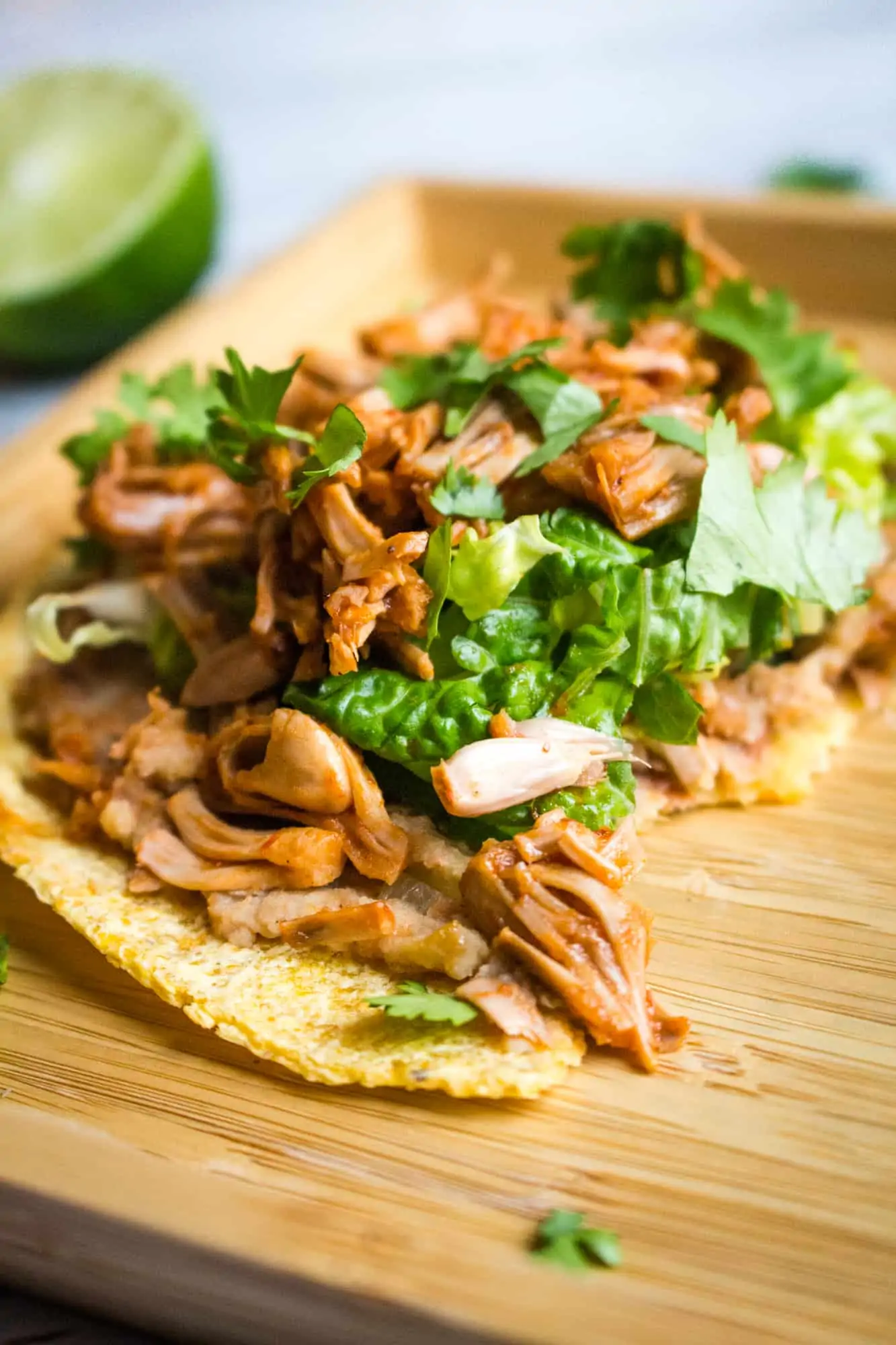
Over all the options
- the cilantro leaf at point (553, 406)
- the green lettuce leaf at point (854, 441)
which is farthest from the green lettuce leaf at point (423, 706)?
the green lettuce leaf at point (854, 441)

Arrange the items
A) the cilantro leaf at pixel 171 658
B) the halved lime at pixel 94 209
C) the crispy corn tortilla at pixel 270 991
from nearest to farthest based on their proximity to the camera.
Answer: the crispy corn tortilla at pixel 270 991, the cilantro leaf at pixel 171 658, the halved lime at pixel 94 209

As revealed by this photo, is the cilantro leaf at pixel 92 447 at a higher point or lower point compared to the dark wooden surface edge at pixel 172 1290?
higher

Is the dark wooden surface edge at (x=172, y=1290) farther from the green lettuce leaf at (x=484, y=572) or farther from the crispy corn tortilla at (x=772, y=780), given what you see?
the green lettuce leaf at (x=484, y=572)

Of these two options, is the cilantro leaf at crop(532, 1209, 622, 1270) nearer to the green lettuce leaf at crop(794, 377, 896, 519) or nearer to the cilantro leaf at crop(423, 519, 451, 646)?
the cilantro leaf at crop(423, 519, 451, 646)

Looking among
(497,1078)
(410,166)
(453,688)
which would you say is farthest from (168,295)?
(497,1078)

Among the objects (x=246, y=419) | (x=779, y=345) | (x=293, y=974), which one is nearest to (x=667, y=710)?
(x=293, y=974)

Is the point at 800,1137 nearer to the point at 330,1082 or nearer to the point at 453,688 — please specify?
the point at 330,1082
